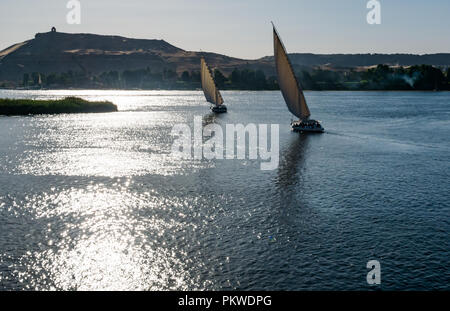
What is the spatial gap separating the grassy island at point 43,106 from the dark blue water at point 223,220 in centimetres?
7208

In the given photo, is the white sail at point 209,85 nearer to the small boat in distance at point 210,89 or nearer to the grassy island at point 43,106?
the small boat in distance at point 210,89

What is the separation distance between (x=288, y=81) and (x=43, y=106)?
313ft

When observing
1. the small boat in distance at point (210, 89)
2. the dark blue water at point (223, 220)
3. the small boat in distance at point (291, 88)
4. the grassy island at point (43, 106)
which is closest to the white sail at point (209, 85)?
the small boat in distance at point (210, 89)

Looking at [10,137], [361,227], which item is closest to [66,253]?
[361,227]

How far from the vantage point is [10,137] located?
297ft

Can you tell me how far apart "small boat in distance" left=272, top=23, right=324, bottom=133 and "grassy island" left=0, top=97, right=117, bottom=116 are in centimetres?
8699

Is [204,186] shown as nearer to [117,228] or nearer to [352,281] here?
[117,228]

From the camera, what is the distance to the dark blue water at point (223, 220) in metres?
27.8

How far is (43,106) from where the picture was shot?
143500mm

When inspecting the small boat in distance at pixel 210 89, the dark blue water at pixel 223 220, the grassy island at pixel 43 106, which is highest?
the small boat in distance at pixel 210 89

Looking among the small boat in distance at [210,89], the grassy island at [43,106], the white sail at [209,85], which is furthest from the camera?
the small boat in distance at [210,89]

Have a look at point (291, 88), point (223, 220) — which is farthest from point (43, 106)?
point (223, 220)

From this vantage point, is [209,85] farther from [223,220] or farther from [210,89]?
[223,220]

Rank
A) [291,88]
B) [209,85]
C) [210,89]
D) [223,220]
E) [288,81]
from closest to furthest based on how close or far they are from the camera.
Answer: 1. [223,220]
2. [288,81]
3. [291,88]
4. [209,85]
5. [210,89]
